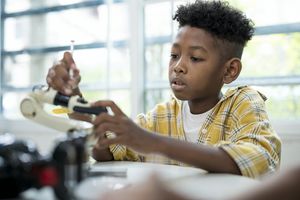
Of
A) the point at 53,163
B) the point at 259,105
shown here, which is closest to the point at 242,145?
the point at 259,105

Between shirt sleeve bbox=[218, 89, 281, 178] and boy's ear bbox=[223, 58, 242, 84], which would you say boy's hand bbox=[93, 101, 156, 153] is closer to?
shirt sleeve bbox=[218, 89, 281, 178]

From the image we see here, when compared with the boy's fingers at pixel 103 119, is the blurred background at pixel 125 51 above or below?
above

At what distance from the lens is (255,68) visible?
5.97 ft

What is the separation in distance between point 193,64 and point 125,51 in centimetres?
110

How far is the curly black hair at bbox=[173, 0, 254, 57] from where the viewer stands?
125 cm

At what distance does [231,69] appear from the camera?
1312 millimetres

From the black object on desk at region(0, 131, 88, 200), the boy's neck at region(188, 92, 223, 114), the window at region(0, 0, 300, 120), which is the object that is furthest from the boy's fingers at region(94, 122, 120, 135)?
the window at region(0, 0, 300, 120)

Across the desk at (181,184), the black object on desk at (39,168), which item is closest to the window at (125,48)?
the desk at (181,184)

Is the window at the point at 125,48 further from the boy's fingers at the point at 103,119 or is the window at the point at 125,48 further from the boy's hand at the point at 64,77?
the boy's fingers at the point at 103,119

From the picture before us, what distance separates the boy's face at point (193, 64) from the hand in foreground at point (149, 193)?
2.38 feet

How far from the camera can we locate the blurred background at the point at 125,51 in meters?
1.75

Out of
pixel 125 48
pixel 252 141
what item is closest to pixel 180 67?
pixel 252 141

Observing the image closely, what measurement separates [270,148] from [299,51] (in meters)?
0.92

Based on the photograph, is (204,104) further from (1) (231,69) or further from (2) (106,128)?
(2) (106,128)
